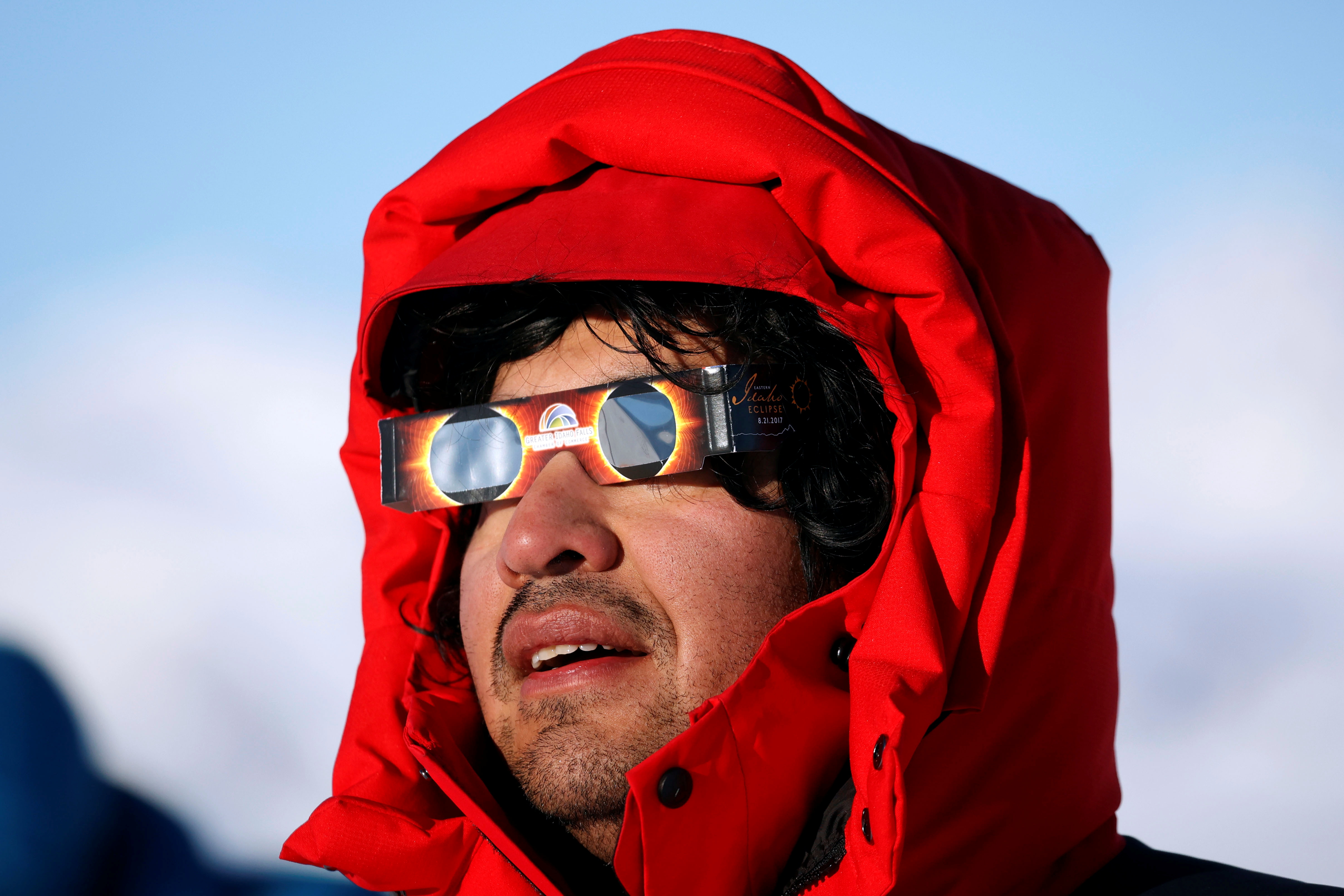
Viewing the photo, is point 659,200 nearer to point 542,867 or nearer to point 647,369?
point 647,369

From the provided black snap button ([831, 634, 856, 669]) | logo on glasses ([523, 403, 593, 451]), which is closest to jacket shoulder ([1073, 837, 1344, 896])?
black snap button ([831, 634, 856, 669])

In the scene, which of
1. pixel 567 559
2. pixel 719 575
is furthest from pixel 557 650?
pixel 719 575

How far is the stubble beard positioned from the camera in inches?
56.5

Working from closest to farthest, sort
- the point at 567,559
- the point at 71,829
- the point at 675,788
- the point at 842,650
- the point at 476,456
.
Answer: the point at 675,788
the point at 842,650
the point at 567,559
the point at 476,456
the point at 71,829

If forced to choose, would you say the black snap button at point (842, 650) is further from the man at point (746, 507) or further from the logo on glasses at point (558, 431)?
the logo on glasses at point (558, 431)

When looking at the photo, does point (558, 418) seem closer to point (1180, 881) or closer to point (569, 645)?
point (569, 645)

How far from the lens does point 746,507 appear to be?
60.8 inches

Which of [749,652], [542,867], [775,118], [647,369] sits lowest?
[542,867]

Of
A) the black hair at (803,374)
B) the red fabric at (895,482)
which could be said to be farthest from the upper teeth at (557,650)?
the black hair at (803,374)

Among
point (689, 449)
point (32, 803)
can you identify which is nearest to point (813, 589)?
point (689, 449)

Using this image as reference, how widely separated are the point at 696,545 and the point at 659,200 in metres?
0.54

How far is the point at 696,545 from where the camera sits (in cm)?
149

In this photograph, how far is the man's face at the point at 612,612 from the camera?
1.45m

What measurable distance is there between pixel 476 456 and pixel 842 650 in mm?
701
